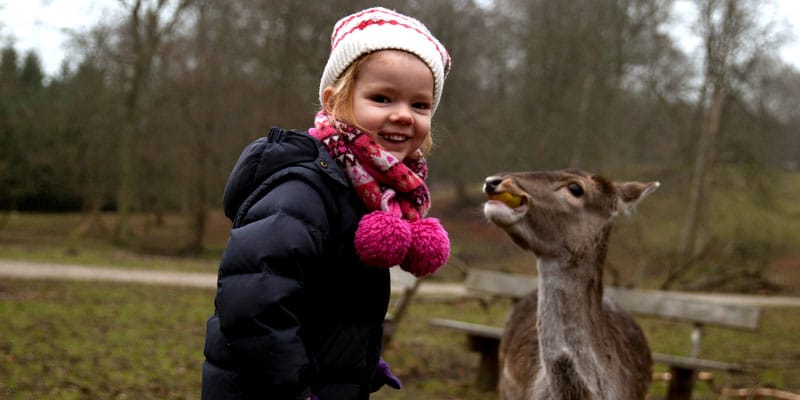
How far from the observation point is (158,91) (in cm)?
2628

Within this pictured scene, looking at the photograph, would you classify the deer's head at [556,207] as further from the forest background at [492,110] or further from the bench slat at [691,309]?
the forest background at [492,110]

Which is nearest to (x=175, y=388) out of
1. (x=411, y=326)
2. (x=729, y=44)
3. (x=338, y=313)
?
(x=338, y=313)

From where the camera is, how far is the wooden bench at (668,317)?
22.8 feet

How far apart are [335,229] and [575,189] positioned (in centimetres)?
185

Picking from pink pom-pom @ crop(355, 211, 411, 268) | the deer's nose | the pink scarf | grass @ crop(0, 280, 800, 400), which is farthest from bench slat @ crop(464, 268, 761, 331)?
pink pom-pom @ crop(355, 211, 411, 268)

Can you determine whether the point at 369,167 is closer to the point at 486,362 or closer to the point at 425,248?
the point at 425,248

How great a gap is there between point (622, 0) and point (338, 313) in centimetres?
2554

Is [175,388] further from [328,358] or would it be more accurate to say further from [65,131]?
[65,131]

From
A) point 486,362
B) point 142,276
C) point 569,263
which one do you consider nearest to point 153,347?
point 486,362

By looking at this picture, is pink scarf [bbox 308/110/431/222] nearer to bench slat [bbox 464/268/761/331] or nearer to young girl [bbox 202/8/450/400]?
young girl [bbox 202/8/450/400]

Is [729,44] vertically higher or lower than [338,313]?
higher

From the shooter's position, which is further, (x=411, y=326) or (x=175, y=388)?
(x=411, y=326)

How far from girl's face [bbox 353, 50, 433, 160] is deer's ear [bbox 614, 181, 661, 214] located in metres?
1.89

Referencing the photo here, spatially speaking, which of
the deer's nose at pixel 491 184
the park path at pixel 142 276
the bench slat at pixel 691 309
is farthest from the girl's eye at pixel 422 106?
the park path at pixel 142 276
